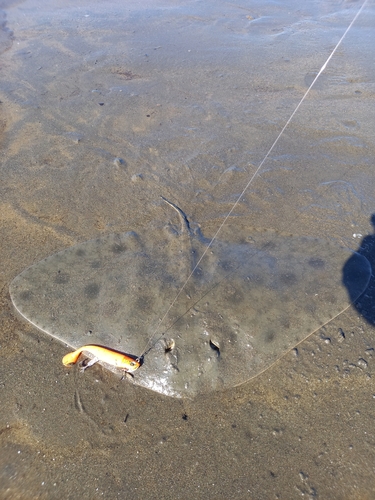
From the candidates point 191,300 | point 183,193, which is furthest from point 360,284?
point 183,193

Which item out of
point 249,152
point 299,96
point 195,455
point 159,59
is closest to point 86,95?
point 159,59

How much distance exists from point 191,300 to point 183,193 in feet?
7.78

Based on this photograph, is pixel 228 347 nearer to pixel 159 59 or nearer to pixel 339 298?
pixel 339 298

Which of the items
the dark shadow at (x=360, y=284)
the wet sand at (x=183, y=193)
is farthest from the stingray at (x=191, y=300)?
the wet sand at (x=183, y=193)

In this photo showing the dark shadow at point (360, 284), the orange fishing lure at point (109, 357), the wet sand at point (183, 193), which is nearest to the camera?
the wet sand at point (183, 193)

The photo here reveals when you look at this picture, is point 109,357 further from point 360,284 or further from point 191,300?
point 360,284

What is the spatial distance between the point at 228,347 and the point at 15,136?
5.67 m

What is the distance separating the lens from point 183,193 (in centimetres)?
536

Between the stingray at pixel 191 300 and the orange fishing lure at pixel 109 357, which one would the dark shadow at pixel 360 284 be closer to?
the stingray at pixel 191 300

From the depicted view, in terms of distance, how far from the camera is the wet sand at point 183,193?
2.94 m

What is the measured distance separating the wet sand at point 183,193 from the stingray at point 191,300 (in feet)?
0.80

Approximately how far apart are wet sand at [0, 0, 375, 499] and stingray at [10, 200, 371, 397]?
24 centimetres

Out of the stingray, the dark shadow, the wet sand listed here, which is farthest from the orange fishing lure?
the dark shadow

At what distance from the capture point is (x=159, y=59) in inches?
350
